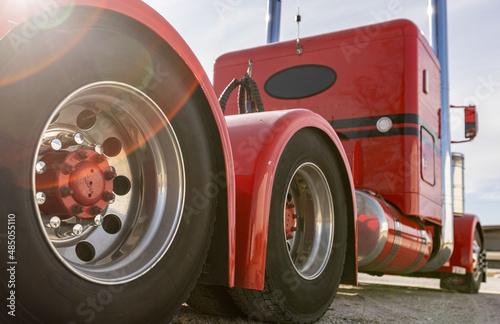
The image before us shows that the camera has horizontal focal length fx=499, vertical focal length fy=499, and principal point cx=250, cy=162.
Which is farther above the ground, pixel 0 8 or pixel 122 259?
pixel 0 8

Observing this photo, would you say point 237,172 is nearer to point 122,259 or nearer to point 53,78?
point 122,259

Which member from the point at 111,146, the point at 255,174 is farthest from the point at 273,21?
the point at 111,146

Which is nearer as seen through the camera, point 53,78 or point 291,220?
point 53,78

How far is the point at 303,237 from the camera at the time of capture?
Answer: 9.20ft

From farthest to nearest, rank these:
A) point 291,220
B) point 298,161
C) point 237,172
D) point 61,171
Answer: point 291,220, point 298,161, point 237,172, point 61,171

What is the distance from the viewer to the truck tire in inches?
48.9

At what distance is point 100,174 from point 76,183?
0.31 feet

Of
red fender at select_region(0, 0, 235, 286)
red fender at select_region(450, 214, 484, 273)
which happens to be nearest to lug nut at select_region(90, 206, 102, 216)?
red fender at select_region(0, 0, 235, 286)

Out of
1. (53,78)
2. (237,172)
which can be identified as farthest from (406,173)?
(53,78)

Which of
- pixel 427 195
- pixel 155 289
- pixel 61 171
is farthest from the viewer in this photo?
pixel 427 195

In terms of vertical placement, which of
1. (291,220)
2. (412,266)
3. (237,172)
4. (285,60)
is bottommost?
(412,266)

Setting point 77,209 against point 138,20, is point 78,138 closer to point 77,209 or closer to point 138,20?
point 77,209

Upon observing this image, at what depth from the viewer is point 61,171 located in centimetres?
154

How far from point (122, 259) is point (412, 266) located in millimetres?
3517
